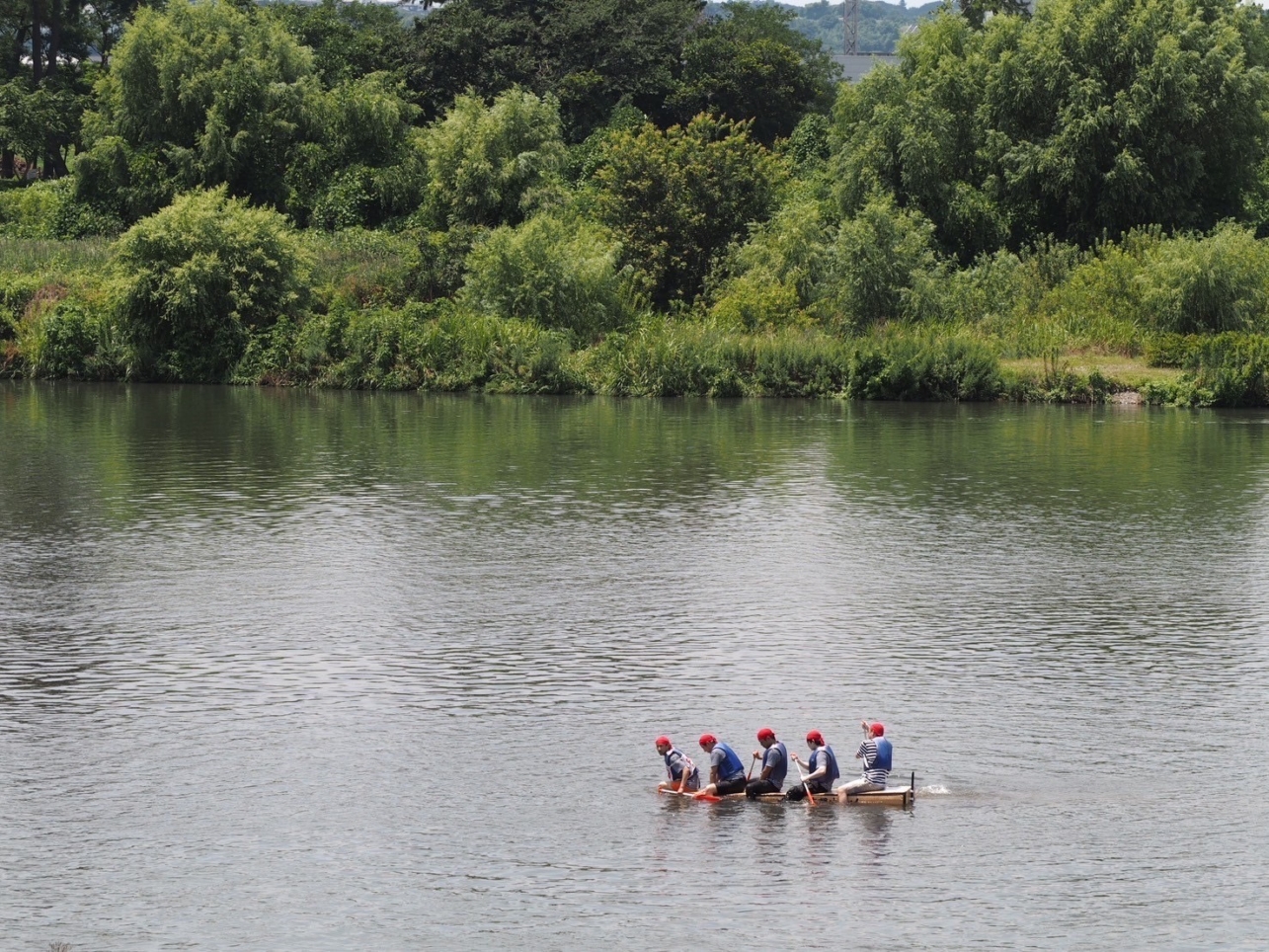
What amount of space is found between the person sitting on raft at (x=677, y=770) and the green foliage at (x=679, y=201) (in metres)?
69.1

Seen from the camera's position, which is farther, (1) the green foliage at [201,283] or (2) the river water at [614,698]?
(1) the green foliage at [201,283]

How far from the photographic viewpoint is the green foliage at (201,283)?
280 ft

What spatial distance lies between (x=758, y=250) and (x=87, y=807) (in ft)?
227

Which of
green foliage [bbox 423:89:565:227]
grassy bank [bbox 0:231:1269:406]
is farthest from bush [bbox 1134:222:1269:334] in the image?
green foliage [bbox 423:89:565:227]

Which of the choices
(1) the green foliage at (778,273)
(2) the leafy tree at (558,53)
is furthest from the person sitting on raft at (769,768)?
(2) the leafy tree at (558,53)

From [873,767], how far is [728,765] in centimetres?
201

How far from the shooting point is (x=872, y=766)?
24.4m

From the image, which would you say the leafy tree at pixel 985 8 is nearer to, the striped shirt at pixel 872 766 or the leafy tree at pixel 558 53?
the leafy tree at pixel 558 53

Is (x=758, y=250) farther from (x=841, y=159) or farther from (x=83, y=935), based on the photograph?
(x=83, y=935)

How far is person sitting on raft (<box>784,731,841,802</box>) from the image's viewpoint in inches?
959

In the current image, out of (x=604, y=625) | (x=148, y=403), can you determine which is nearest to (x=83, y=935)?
(x=604, y=625)

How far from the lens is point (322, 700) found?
96.3ft

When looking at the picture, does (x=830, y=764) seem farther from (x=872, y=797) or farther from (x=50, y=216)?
(x=50, y=216)

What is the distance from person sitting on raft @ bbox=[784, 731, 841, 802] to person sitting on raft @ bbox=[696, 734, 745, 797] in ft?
2.39
